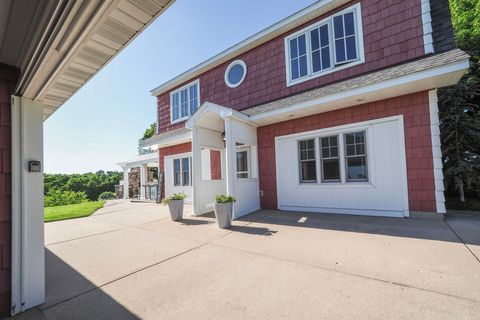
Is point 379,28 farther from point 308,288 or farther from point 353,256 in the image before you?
point 308,288

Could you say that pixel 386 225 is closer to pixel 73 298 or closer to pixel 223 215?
pixel 223 215

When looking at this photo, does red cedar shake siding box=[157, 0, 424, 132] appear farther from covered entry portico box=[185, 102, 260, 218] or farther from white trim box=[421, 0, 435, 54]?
covered entry portico box=[185, 102, 260, 218]

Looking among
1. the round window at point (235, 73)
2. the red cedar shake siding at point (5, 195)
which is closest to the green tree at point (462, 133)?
the round window at point (235, 73)

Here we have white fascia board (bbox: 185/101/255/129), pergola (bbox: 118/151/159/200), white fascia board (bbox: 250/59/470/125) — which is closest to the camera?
white fascia board (bbox: 250/59/470/125)

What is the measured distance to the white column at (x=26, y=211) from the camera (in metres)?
2.42

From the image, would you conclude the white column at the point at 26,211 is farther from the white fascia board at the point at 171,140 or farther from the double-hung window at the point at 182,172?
the double-hung window at the point at 182,172

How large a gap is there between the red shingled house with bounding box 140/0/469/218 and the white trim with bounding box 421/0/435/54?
21mm

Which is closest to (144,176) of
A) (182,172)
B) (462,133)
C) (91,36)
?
(182,172)

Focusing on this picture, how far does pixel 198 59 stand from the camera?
1045cm

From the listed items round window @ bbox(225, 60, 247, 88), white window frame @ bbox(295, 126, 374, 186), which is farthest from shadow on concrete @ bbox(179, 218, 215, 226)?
round window @ bbox(225, 60, 247, 88)

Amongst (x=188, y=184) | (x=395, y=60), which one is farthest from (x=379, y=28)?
(x=188, y=184)

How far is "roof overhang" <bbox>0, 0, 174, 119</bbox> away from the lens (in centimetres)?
137

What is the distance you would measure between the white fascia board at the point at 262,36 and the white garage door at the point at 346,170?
12.7 ft

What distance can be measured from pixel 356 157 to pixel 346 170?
46cm
